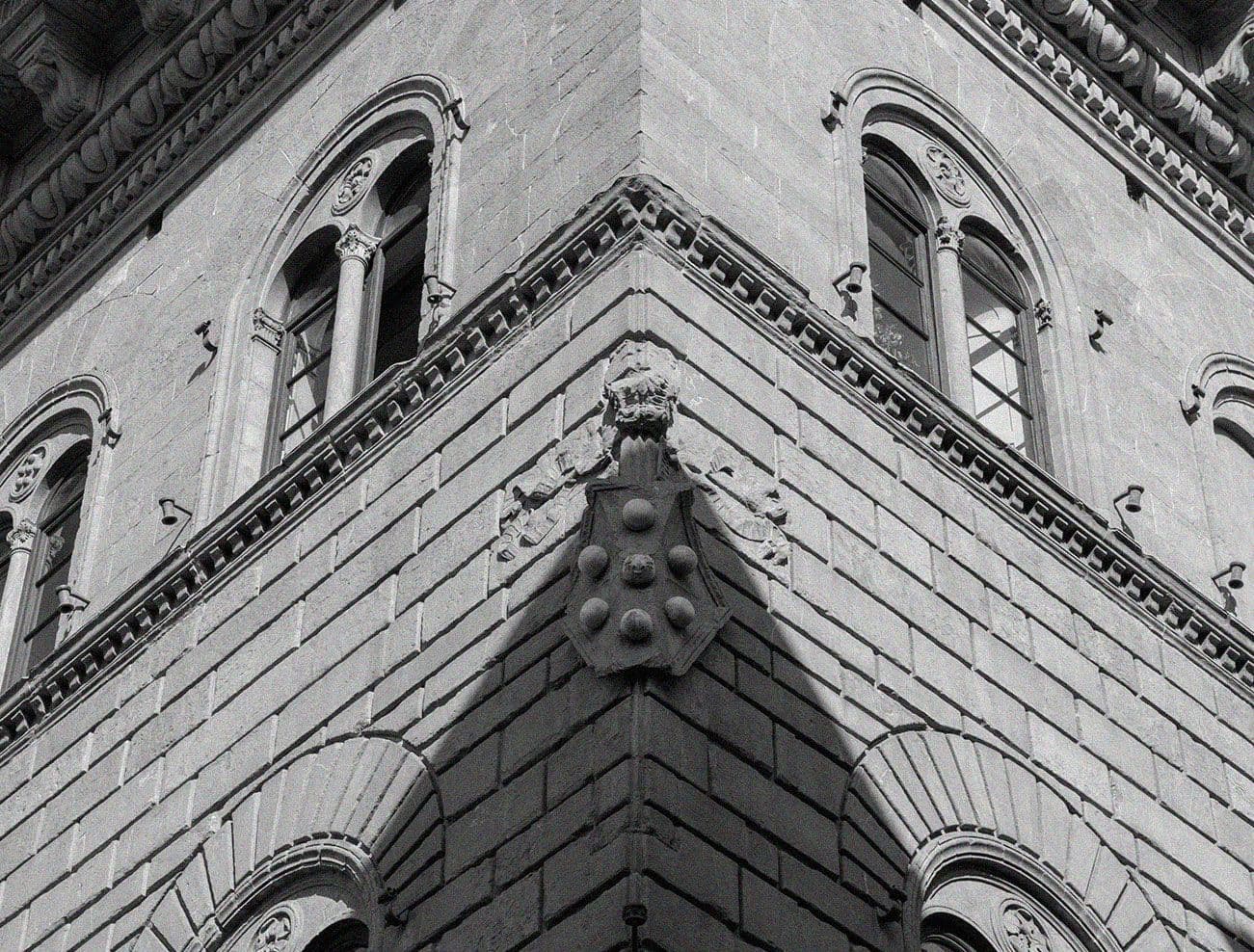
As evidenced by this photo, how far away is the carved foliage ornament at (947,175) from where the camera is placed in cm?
1838

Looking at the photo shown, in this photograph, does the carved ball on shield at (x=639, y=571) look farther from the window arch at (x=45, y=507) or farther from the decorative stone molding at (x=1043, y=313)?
the window arch at (x=45, y=507)

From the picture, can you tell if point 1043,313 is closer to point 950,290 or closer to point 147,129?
point 950,290

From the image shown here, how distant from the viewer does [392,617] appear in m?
14.9

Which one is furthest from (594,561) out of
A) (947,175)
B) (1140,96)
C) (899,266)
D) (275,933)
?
(1140,96)

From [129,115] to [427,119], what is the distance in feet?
14.2

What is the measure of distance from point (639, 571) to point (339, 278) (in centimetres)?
569

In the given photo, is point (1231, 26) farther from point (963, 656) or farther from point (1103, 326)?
point (963, 656)

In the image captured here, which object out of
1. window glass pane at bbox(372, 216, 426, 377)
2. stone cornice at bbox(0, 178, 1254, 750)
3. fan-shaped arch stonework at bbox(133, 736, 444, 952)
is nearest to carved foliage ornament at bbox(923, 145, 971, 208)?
stone cornice at bbox(0, 178, 1254, 750)

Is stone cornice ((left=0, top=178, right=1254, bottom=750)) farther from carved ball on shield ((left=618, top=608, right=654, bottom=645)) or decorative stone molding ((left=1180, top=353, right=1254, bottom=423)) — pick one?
carved ball on shield ((left=618, top=608, right=654, bottom=645))

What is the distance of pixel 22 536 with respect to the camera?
20062 mm

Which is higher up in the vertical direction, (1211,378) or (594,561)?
(1211,378)

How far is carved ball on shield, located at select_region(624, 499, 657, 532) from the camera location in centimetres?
1345

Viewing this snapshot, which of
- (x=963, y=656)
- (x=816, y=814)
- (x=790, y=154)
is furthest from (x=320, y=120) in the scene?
(x=816, y=814)

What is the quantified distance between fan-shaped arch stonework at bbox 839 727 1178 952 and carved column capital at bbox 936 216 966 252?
4.37 metres
